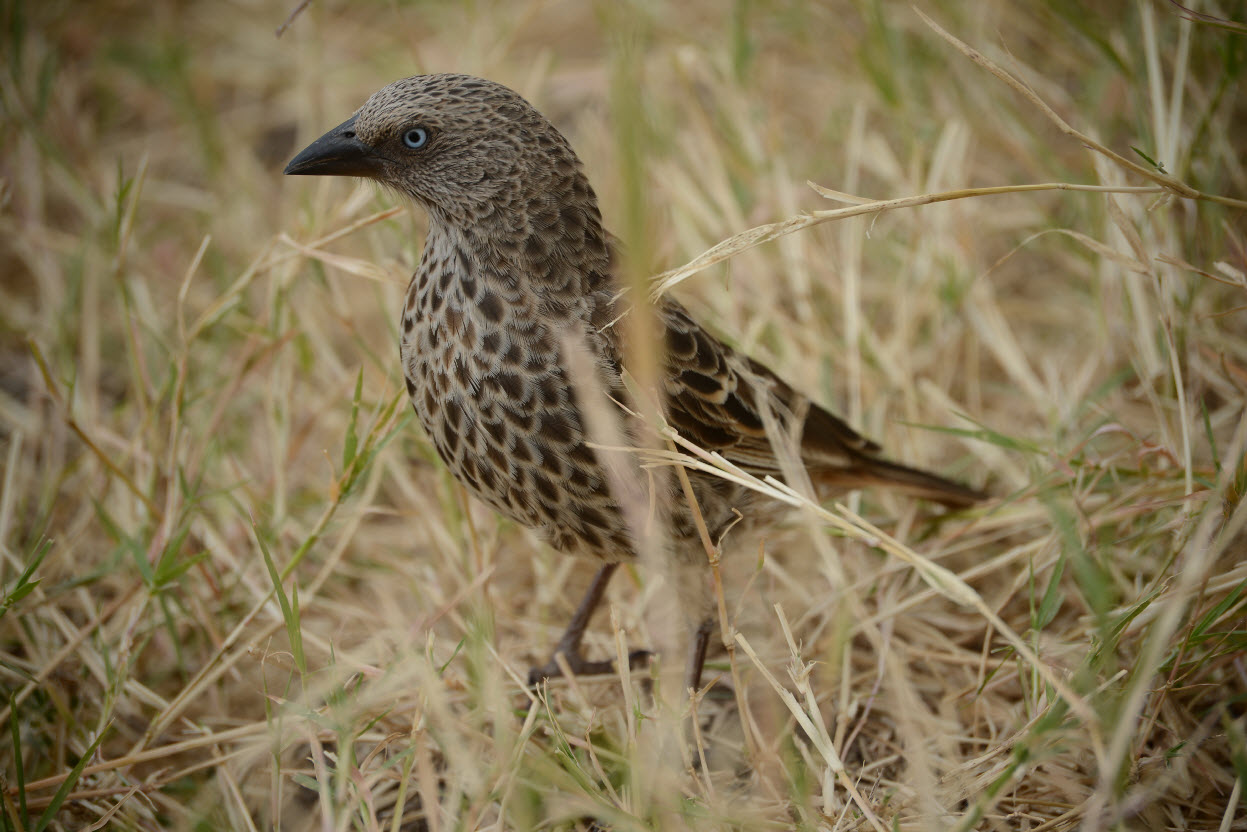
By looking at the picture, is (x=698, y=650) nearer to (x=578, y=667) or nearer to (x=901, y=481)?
(x=578, y=667)

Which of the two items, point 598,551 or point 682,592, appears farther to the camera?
point 682,592

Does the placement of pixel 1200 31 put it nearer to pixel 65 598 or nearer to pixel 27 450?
pixel 65 598

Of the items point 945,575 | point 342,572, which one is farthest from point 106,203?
point 945,575

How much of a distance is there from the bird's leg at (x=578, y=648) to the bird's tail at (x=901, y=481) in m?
0.74

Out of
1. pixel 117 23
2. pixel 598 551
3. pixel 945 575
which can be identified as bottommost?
pixel 598 551

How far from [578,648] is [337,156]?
150 cm

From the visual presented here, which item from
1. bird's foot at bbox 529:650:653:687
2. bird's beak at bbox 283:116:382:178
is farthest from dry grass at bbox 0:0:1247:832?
bird's beak at bbox 283:116:382:178

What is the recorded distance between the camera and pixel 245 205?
4289 mm

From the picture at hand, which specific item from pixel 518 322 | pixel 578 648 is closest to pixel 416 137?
pixel 518 322

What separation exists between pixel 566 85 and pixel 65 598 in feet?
10.6

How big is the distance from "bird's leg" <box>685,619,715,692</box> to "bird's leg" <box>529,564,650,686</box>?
232mm

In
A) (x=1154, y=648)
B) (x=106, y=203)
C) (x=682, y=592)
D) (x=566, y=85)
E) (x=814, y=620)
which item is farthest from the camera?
(x=566, y=85)

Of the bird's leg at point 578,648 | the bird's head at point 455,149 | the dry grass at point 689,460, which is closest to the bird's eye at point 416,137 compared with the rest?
the bird's head at point 455,149

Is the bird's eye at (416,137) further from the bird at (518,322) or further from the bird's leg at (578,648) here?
the bird's leg at (578,648)
